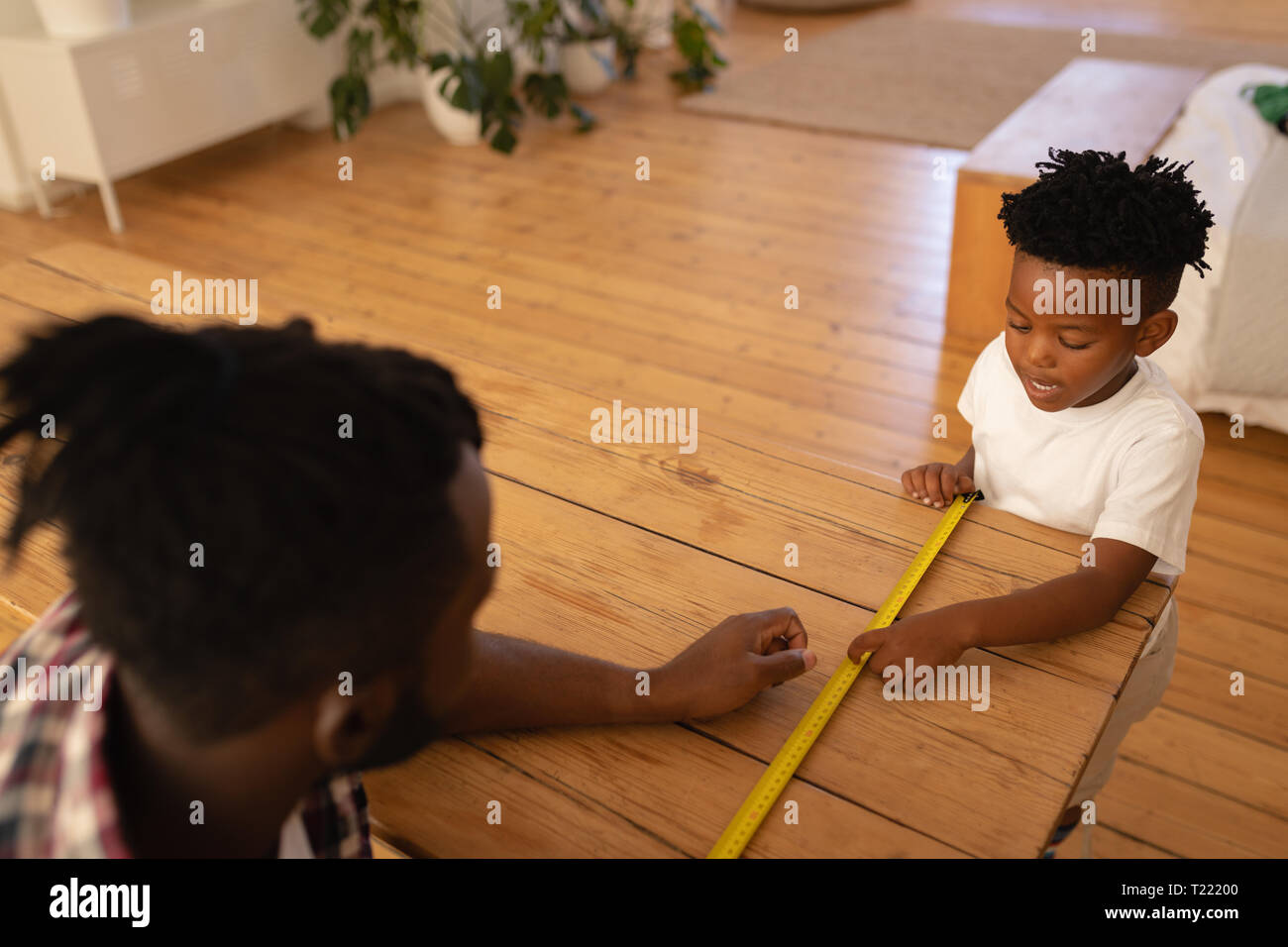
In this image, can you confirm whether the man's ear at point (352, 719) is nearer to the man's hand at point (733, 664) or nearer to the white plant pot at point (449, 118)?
the man's hand at point (733, 664)

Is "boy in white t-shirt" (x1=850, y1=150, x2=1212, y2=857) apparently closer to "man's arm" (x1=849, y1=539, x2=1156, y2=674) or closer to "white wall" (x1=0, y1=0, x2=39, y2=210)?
"man's arm" (x1=849, y1=539, x2=1156, y2=674)

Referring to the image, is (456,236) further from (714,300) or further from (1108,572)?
(1108,572)

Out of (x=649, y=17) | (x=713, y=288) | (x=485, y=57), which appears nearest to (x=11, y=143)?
(x=485, y=57)

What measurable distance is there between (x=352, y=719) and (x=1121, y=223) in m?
0.97

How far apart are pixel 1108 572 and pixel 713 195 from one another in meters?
2.94

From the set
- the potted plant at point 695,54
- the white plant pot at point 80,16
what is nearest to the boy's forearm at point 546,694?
the white plant pot at point 80,16

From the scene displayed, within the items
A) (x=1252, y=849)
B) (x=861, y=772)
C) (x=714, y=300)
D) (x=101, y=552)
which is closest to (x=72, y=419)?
(x=101, y=552)

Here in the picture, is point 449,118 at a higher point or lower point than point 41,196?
higher

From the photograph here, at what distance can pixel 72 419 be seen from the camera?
0.53 meters

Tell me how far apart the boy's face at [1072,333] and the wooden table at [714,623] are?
0.18 metres

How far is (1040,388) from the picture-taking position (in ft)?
3.95

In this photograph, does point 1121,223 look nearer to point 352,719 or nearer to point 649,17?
point 352,719

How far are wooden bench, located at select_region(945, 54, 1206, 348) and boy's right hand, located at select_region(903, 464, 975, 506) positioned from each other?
5.11 feet

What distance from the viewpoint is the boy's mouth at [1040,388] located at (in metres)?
1.19
